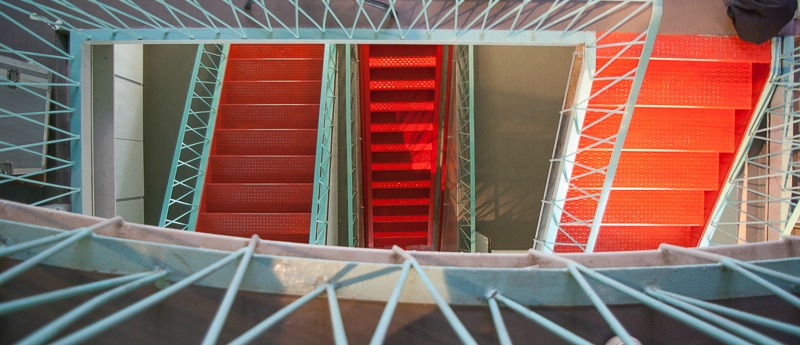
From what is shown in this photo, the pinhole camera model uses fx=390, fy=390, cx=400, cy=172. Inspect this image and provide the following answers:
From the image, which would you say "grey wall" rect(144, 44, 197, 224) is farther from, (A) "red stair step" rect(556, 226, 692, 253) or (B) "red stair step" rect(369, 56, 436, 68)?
(A) "red stair step" rect(556, 226, 692, 253)

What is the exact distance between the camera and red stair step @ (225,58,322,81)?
6914 mm

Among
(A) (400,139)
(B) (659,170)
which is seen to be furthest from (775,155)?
(A) (400,139)

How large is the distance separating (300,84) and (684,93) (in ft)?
19.3

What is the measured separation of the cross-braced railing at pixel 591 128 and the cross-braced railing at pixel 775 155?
204 centimetres

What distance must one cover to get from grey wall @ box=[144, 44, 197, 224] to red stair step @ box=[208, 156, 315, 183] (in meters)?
2.23

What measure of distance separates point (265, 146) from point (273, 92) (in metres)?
0.99

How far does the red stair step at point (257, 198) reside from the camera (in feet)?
20.7

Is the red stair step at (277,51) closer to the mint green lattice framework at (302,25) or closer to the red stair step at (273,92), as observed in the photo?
the red stair step at (273,92)

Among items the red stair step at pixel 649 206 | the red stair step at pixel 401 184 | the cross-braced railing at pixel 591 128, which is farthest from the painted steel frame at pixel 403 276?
the red stair step at pixel 401 184

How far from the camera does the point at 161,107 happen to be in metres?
7.89

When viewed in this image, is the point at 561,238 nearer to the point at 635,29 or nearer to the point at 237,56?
the point at 635,29

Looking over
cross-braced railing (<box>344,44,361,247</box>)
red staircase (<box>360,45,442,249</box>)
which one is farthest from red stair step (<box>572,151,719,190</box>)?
cross-braced railing (<box>344,44,361,247</box>)

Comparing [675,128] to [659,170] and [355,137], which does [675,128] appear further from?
[355,137]

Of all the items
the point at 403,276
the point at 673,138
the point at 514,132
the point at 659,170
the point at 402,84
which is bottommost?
the point at 403,276
